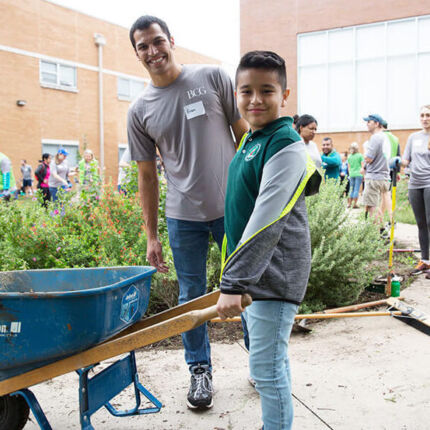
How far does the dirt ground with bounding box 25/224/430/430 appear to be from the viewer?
2555 millimetres

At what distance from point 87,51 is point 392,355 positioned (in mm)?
24284

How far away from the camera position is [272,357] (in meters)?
1.90

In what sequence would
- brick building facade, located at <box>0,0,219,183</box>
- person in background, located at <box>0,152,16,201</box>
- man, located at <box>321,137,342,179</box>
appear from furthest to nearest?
brick building facade, located at <box>0,0,219,183</box>, man, located at <box>321,137,342,179</box>, person in background, located at <box>0,152,16,201</box>

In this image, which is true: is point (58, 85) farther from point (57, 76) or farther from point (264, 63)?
point (264, 63)

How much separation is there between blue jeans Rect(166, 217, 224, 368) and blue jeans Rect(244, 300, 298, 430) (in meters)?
0.88

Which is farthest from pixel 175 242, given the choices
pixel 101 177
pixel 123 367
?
pixel 101 177

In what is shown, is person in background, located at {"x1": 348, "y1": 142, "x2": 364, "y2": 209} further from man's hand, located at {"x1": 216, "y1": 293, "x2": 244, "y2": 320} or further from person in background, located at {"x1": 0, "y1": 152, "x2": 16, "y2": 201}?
man's hand, located at {"x1": 216, "y1": 293, "x2": 244, "y2": 320}

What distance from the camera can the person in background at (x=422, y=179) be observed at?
5453 millimetres

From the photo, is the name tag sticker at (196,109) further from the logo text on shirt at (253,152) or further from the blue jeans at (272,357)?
the blue jeans at (272,357)

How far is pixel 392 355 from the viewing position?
3.28 metres

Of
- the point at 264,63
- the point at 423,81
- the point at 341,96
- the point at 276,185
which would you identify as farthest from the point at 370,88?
the point at 276,185

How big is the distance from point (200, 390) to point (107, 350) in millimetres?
825

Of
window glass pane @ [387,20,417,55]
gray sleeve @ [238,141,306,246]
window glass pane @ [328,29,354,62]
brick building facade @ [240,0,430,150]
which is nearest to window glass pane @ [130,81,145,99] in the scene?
brick building facade @ [240,0,430,150]

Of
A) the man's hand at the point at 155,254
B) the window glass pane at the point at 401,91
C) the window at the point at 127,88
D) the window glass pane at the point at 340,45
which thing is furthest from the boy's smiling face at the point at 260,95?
the window at the point at 127,88
